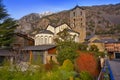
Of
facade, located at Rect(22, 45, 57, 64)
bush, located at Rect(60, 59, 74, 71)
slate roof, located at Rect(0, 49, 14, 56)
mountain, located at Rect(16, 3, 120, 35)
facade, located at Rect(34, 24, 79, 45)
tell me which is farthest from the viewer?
mountain, located at Rect(16, 3, 120, 35)

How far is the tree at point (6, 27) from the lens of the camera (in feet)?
126

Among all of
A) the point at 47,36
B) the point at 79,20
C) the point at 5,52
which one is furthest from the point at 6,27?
the point at 79,20

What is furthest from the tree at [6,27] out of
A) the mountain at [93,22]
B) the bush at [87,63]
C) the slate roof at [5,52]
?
the mountain at [93,22]

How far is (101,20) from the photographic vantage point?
399ft

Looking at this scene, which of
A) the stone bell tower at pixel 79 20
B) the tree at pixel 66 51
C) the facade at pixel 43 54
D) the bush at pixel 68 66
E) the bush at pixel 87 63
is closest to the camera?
the bush at pixel 68 66

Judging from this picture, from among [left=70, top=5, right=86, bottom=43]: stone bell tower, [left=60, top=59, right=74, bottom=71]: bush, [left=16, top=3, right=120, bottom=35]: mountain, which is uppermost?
[left=16, top=3, right=120, bottom=35]: mountain

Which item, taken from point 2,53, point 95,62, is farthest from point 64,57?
point 2,53

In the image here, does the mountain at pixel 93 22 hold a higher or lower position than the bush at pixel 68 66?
higher

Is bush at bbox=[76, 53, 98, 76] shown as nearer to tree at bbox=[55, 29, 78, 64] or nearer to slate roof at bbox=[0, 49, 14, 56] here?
tree at bbox=[55, 29, 78, 64]

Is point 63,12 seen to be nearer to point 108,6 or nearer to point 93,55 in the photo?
point 108,6

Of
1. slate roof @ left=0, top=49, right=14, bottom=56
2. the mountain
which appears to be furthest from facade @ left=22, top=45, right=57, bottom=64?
the mountain

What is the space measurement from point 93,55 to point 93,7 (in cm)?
14188

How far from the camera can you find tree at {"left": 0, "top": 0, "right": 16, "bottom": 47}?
126 feet

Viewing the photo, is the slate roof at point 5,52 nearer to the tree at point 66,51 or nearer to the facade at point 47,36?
the facade at point 47,36
